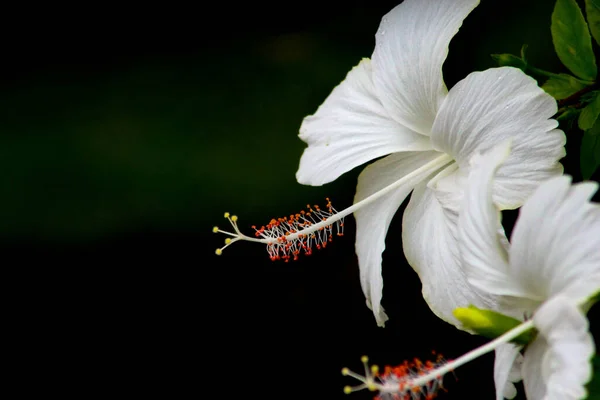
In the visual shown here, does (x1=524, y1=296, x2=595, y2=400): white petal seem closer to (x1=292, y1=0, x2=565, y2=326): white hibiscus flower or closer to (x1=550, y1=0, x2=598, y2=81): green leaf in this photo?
(x1=292, y1=0, x2=565, y2=326): white hibiscus flower

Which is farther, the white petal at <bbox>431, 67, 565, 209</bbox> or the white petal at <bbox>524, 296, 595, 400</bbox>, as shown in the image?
the white petal at <bbox>431, 67, 565, 209</bbox>

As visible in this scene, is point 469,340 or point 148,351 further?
point 148,351

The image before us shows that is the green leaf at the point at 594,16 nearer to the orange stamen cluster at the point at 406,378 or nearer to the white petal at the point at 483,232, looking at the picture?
the white petal at the point at 483,232

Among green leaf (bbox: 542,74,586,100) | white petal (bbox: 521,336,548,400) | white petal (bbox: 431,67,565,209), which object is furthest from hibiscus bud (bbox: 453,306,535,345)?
green leaf (bbox: 542,74,586,100)

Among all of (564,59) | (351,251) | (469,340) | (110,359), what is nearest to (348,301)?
(351,251)

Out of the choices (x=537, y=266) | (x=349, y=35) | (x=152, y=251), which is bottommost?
(x=537, y=266)

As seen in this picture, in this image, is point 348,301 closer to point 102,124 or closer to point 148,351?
point 148,351
